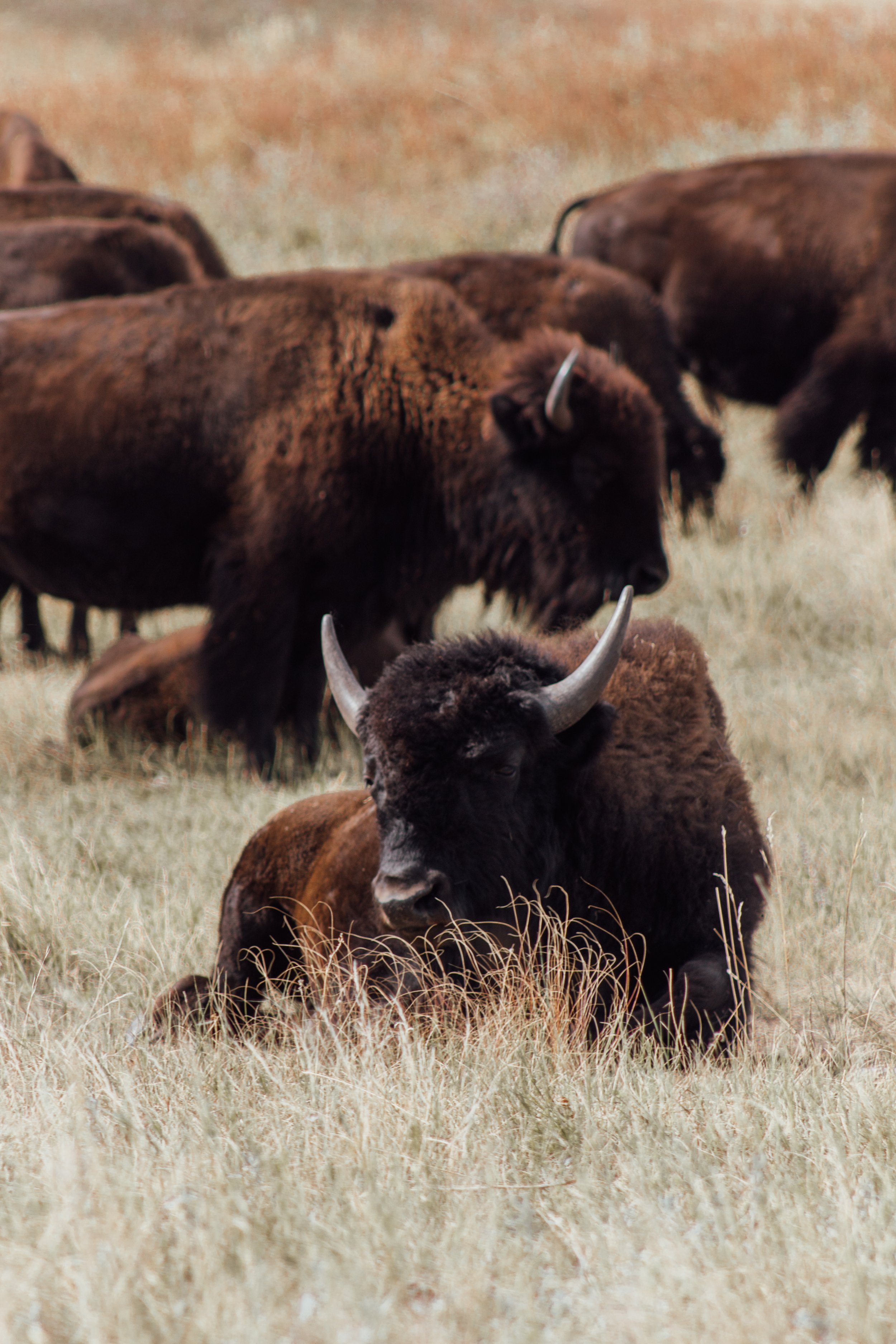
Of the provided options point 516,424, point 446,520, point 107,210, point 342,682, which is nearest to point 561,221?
point 107,210

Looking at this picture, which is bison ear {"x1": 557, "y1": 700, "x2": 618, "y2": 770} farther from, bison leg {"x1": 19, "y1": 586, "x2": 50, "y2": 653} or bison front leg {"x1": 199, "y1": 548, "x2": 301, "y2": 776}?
bison leg {"x1": 19, "y1": 586, "x2": 50, "y2": 653}

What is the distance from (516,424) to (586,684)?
3098 millimetres

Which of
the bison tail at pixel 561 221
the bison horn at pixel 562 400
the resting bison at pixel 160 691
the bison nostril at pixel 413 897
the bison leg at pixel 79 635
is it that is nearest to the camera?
the bison nostril at pixel 413 897

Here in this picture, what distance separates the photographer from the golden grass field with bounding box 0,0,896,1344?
2.13m

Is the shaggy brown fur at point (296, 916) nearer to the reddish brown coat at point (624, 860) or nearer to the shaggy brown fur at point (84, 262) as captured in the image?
the reddish brown coat at point (624, 860)

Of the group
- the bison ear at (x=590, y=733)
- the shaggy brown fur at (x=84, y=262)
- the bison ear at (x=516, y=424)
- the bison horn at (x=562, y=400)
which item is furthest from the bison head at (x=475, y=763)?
the shaggy brown fur at (x=84, y=262)

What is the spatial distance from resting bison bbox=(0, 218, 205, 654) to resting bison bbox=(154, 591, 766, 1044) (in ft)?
16.2

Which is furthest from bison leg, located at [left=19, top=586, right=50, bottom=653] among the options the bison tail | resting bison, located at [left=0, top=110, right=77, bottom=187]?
resting bison, located at [left=0, top=110, right=77, bottom=187]

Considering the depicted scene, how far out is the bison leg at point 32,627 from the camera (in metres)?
8.76

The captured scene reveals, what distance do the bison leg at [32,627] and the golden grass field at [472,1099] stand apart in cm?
20

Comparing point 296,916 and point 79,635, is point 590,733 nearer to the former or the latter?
point 296,916

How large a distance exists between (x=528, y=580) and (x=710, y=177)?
5691mm

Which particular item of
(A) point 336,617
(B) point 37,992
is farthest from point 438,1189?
(A) point 336,617

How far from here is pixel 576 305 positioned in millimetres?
8820
